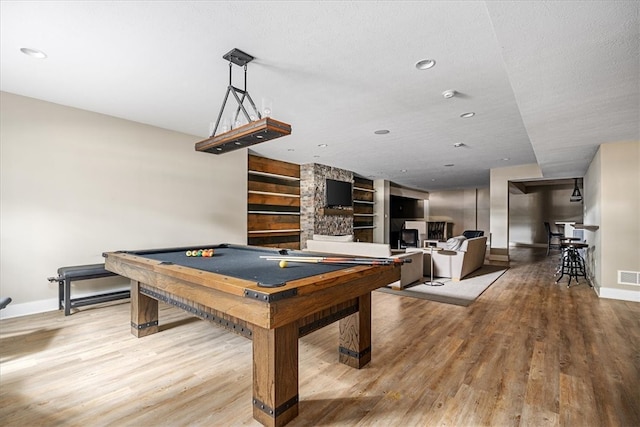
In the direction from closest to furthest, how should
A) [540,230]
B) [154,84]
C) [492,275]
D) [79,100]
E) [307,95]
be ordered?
[154,84], [307,95], [79,100], [492,275], [540,230]

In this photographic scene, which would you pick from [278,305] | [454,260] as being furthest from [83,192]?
[454,260]

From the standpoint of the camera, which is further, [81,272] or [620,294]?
[620,294]

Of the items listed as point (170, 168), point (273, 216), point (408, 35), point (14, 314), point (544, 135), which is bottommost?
point (14, 314)

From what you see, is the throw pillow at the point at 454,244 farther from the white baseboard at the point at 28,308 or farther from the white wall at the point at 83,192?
the white baseboard at the point at 28,308

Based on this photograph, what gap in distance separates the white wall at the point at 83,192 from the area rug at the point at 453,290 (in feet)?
12.2

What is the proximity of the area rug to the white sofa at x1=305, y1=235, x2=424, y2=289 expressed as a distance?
15 cm

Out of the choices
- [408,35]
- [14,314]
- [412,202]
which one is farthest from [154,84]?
[412,202]

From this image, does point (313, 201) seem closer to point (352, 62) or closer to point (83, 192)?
point (83, 192)

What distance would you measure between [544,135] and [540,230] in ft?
35.8

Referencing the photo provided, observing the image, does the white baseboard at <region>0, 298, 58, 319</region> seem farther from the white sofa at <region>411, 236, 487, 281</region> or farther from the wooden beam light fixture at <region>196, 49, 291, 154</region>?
the white sofa at <region>411, 236, 487, 281</region>

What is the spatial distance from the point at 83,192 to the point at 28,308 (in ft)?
5.16

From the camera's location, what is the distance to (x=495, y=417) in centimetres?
180

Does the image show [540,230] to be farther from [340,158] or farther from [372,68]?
[372,68]

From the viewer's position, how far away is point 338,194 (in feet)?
27.5
